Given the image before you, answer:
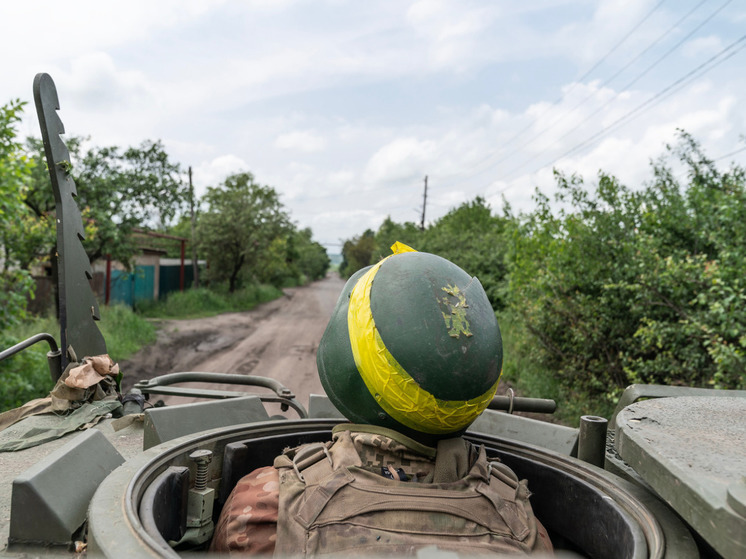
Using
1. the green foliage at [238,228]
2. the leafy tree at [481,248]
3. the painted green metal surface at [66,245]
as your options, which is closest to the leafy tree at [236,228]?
the green foliage at [238,228]

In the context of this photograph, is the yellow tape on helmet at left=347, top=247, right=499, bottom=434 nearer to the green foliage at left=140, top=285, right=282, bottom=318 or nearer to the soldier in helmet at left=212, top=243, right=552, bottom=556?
the soldier in helmet at left=212, top=243, right=552, bottom=556

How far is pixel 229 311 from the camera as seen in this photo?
20.2 metres

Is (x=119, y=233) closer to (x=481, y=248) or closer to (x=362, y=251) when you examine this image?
(x=481, y=248)

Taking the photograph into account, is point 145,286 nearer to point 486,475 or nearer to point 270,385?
point 270,385

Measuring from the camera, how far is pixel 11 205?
5328 mm

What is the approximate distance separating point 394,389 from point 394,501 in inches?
10.6

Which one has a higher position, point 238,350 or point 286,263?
point 286,263

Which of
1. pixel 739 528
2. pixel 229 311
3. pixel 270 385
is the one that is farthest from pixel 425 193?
pixel 739 528

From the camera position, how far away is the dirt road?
978 centimetres

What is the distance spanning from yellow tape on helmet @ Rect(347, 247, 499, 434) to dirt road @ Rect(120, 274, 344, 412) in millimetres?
6813

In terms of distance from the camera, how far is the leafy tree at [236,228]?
22.6 metres

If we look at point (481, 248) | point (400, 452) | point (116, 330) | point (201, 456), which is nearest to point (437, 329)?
point (400, 452)

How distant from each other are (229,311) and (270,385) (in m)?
17.1

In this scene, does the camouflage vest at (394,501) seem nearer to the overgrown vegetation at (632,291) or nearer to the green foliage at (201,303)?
the overgrown vegetation at (632,291)
